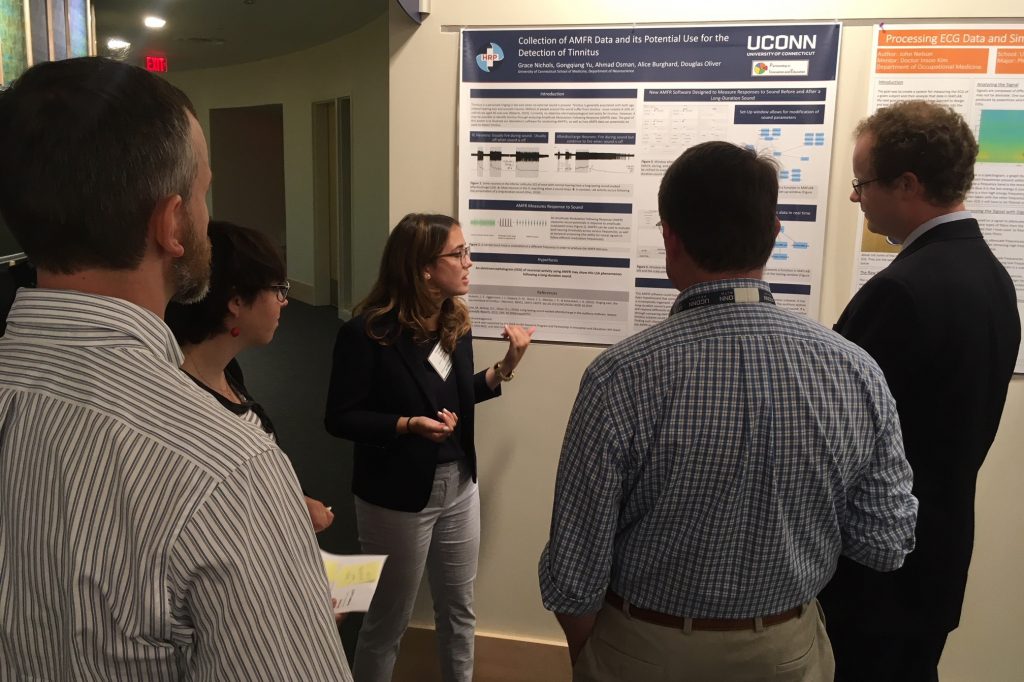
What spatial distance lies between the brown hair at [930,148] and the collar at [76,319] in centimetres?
172

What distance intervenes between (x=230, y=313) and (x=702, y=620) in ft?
3.56

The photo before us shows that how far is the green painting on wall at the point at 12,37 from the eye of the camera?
179cm

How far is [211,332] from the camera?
1.47 meters

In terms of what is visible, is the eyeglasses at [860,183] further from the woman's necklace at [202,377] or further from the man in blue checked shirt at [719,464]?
the woman's necklace at [202,377]

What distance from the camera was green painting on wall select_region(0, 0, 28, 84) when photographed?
70.7 inches

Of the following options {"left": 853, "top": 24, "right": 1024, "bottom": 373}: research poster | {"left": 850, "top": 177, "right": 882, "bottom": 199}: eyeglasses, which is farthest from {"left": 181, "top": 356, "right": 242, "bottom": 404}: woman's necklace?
{"left": 853, "top": 24, "right": 1024, "bottom": 373}: research poster

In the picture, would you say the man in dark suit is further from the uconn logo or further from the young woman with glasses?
the young woman with glasses

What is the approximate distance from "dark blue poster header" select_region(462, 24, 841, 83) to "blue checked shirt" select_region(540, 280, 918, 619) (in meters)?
1.42

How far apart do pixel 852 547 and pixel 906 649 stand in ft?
2.40

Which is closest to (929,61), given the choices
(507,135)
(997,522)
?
(507,135)

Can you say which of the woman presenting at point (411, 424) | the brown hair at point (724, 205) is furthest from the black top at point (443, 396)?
the brown hair at point (724, 205)

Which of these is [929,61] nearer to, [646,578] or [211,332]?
[646,578]

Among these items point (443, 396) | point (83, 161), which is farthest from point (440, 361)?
point (83, 161)

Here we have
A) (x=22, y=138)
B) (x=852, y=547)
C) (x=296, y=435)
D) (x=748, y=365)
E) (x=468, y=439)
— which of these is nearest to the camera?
(x=22, y=138)
